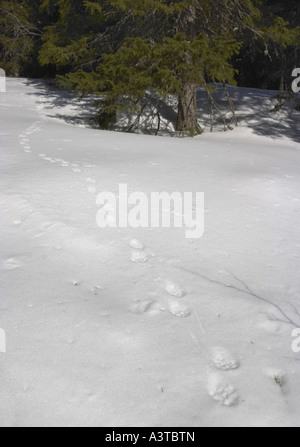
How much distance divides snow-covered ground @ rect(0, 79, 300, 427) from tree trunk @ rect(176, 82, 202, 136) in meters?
5.23

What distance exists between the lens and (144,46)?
9109 millimetres

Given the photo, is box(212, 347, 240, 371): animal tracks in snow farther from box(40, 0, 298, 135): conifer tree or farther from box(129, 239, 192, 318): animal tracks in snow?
box(40, 0, 298, 135): conifer tree

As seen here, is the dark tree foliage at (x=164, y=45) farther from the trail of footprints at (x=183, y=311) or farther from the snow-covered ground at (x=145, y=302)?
the trail of footprints at (x=183, y=311)

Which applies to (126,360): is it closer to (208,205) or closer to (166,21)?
(208,205)

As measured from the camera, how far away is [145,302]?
121 inches

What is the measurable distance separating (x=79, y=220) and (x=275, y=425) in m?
2.83

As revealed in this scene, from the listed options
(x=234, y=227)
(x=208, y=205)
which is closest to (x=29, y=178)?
(x=208, y=205)

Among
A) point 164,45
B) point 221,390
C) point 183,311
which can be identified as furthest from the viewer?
point 164,45

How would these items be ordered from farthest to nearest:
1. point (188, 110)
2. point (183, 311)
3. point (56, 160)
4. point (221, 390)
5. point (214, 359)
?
point (188, 110)
point (56, 160)
point (183, 311)
point (214, 359)
point (221, 390)

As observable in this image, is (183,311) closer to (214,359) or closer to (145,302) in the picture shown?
(145,302)

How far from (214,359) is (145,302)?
76 centimetres

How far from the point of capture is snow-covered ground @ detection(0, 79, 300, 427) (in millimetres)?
2150

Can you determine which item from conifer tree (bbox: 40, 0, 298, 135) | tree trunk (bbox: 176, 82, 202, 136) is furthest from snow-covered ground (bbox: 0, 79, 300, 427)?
tree trunk (bbox: 176, 82, 202, 136)

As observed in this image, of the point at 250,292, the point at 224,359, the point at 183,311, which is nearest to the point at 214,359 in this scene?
the point at 224,359
